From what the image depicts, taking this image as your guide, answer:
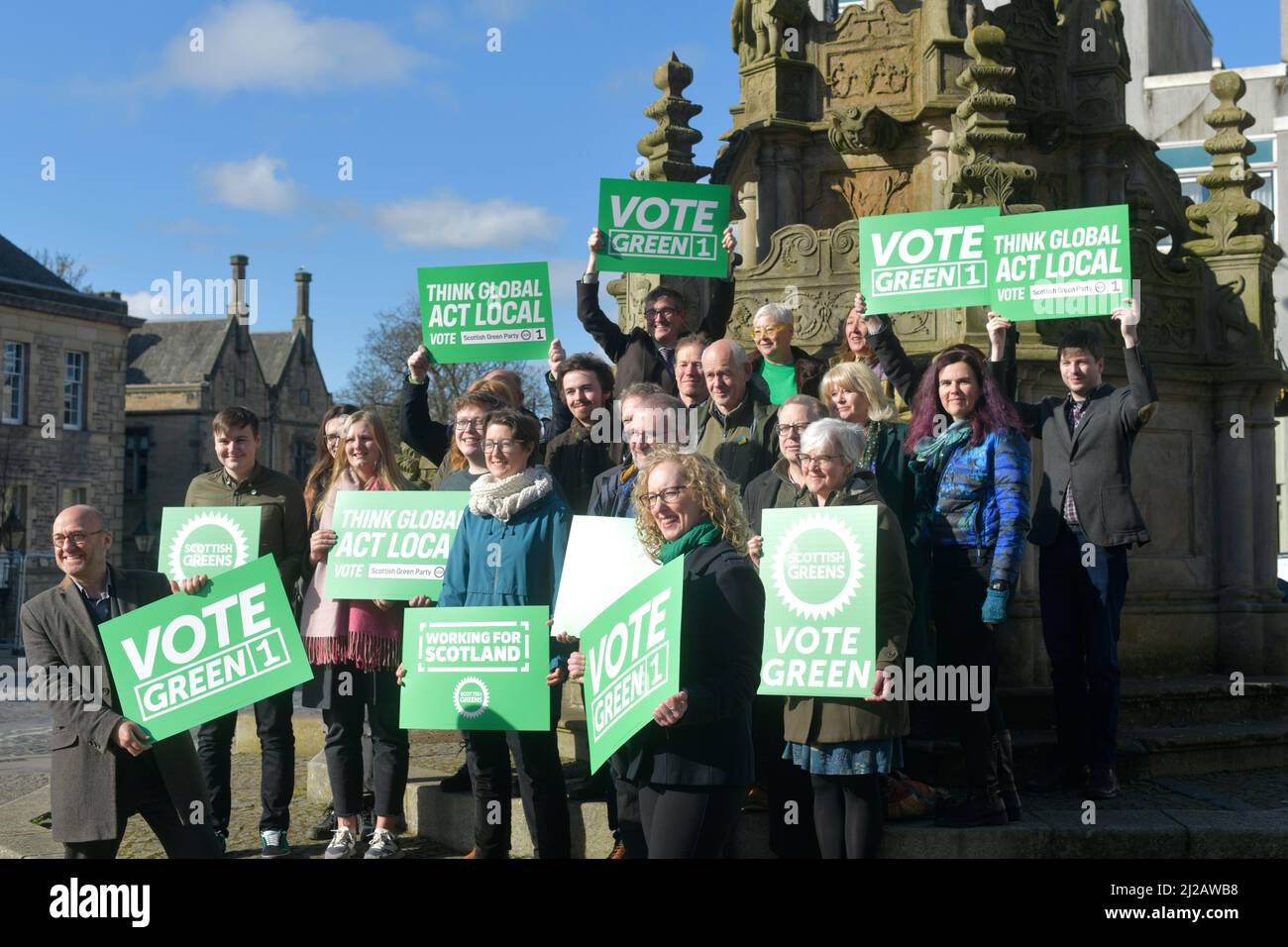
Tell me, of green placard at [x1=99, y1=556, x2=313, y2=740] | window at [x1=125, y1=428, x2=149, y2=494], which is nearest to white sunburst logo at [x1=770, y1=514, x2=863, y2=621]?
green placard at [x1=99, y1=556, x2=313, y2=740]

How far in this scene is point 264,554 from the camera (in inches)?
282

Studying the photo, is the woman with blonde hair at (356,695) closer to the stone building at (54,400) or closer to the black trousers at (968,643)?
the black trousers at (968,643)

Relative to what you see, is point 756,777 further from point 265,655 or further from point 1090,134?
point 1090,134

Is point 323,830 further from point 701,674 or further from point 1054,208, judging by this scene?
point 1054,208

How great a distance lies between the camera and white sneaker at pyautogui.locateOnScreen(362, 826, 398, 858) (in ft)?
22.3

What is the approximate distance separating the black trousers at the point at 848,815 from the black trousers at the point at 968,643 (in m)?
0.86

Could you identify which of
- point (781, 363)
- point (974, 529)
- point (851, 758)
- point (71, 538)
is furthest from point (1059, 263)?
point (71, 538)

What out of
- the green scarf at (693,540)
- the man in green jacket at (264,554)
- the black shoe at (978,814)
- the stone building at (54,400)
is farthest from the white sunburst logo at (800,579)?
the stone building at (54,400)

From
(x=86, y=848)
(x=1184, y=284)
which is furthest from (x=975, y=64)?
(x=86, y=848)

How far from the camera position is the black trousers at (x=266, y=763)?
280 inches

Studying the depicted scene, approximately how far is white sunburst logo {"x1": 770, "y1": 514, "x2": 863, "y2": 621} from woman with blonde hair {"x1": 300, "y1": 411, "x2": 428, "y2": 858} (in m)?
1.89

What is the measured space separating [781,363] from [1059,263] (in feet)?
5.00
